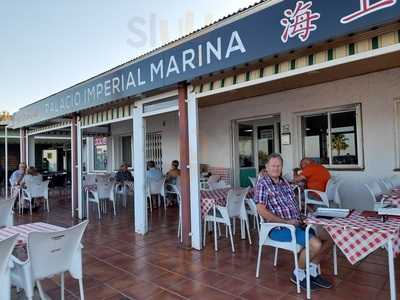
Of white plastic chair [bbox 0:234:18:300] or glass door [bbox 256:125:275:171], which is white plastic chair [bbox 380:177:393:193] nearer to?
glass door [bbox 256:125:275:171]

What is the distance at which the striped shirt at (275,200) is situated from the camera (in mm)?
2852

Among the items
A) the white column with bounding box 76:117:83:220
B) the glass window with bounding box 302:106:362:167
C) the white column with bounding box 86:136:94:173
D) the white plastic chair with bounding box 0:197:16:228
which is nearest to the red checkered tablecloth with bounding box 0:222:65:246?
the white plastic chair with bounding box 0:197:16:228

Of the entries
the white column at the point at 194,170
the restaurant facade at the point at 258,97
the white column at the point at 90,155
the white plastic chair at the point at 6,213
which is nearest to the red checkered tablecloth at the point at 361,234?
the restaurant facade at the point at 258,97

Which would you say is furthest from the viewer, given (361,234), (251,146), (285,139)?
(251,146)

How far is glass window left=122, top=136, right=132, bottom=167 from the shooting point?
10852mm

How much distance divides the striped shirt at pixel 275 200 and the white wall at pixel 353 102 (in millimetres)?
3036

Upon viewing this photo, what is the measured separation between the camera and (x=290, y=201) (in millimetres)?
2916

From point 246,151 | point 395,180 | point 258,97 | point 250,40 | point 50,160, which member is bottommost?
point 395,180

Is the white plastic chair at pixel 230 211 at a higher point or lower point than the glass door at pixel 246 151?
lower

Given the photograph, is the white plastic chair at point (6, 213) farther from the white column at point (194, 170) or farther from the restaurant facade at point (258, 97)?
the white column at point (194, 170)

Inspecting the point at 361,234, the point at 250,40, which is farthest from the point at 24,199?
the point at 361,234

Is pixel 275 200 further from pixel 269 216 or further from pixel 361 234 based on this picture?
pixel 361 234

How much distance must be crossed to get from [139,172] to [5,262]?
3106 mm

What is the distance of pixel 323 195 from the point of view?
4.57 m
